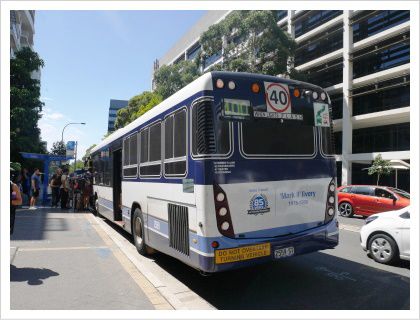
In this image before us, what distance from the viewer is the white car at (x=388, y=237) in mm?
6473

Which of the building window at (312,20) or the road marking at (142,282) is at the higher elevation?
the building window at (312,20)

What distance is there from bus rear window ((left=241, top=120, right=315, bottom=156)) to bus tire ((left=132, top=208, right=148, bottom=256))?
3266 mm

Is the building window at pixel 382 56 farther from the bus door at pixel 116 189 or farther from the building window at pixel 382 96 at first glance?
the bus door at pixel 116 189

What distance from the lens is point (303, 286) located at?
545 centimetres

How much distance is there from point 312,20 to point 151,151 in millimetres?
34240

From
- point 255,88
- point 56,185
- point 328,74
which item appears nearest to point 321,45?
point 328,74

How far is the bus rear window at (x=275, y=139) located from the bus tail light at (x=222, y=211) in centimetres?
68

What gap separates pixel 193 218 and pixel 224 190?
61 centimetres

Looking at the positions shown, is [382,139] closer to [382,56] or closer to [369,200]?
[382,56]

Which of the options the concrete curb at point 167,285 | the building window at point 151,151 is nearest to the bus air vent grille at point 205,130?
the building window at point 151,151

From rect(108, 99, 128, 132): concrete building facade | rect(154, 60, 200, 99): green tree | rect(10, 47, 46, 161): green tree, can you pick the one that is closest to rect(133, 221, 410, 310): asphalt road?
rect(10, 47, 46, 161): green tree

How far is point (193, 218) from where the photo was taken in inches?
192

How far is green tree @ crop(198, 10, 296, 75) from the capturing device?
27.0 meters

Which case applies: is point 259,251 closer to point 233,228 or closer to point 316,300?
point 233,228
